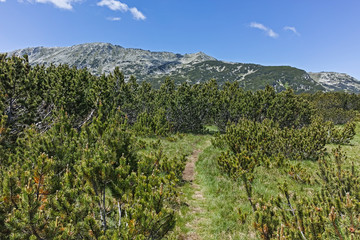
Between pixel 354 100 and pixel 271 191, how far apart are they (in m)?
53.6

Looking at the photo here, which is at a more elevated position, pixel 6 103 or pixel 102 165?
pixel 6 103

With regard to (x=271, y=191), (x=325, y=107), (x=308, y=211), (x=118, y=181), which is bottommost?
(x=271, y=191)

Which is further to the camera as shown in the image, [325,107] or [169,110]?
[325,107]

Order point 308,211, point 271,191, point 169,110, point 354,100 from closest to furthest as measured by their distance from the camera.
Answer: point 308,211 < point 271,191 < point 169,110 < point 354,100

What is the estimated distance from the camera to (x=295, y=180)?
9438mm

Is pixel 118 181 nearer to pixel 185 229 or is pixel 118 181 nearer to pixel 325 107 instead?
pixel 185 229

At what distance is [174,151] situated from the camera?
52.1 feet

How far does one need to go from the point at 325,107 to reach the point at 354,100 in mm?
6897

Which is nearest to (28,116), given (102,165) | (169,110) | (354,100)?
(102,165)

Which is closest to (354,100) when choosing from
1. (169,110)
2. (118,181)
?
(169,110)

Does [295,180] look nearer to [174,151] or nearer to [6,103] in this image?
[174,151]

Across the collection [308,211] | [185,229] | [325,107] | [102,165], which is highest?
[325,107]

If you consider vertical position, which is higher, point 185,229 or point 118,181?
point 118,181

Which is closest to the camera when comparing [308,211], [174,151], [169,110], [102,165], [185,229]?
[102,165]
